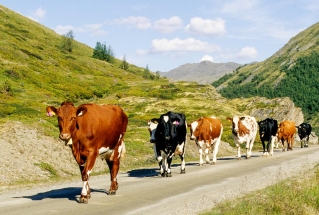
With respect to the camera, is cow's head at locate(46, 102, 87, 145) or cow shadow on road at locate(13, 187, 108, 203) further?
cow shadow on road at locate(13, 187, 108, 203)

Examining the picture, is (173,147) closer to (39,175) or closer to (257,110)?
(39,175)

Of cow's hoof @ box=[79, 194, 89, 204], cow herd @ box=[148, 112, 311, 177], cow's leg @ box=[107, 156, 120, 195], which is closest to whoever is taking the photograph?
cow's hoof @ box=[79, 194, 89, 204]

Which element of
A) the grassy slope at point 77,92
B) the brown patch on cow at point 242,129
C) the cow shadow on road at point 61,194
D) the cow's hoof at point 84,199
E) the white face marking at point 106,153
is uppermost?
the grassy slope at point 77,92

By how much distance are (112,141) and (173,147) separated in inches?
250

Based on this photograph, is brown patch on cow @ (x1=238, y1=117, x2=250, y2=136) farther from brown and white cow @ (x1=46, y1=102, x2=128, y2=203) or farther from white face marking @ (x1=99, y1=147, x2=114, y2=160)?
white face marking @ (x1=99, y1=147, x2=114, y2=160)

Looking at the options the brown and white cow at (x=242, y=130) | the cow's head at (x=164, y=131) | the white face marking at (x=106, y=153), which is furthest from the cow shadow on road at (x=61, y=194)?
the brown and white cow at (x=242, y=130)

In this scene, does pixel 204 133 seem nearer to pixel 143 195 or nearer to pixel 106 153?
pixel 143 195

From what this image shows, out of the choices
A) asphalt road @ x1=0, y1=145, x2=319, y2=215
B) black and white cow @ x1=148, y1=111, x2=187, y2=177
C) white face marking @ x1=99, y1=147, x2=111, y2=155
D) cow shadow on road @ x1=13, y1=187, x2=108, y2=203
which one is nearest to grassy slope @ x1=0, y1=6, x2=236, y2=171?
black and white cow @ x1=148, y1=111, x2=187, y2=177

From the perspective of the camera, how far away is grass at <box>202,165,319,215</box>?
37.6 ft

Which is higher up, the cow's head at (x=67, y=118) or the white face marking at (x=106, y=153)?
the cow's head at (x=67, y=118)

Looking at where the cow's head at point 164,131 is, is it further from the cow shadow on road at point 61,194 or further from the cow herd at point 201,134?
the cow shadow on road at point 61,194

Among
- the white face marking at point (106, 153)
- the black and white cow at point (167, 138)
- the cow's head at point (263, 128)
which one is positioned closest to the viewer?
the white face marking at point (106, 153)

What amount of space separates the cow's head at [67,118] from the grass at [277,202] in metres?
4.42

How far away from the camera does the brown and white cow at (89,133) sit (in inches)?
478
